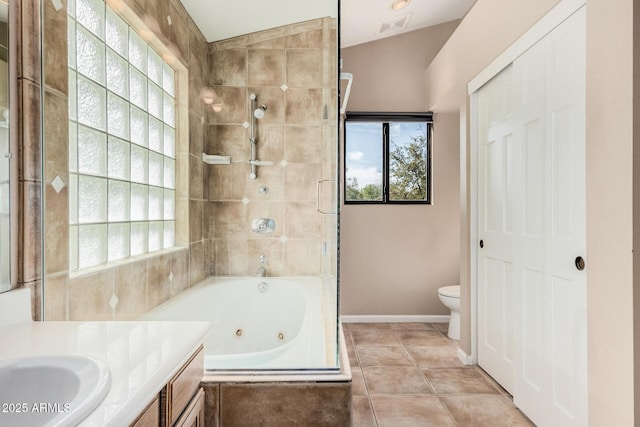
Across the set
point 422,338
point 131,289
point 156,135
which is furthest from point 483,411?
point 156,135

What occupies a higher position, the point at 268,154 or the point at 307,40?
the point at 307,40

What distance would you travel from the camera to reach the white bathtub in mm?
1840

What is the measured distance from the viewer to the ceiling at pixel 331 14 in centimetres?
214

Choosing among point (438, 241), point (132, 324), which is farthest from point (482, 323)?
point (132, 324)

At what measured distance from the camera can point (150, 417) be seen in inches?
28.0

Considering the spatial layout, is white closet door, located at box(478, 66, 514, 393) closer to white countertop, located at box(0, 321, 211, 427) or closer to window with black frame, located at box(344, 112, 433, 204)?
window with black frame, located at box(344, 112, 433, 204)

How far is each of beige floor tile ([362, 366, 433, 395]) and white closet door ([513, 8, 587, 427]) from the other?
0.55m

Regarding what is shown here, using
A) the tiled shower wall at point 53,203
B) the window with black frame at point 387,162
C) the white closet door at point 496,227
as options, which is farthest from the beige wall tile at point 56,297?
the window with black frame at point 387,162

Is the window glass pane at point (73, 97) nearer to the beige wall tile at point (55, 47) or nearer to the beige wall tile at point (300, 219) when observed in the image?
the beige wall tile at point (55, 47)

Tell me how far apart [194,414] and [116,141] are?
1.26 m

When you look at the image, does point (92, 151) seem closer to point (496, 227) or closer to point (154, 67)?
point (154, 67)

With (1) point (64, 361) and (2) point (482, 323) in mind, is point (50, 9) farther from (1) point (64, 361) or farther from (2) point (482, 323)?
(2) point (482, 323)

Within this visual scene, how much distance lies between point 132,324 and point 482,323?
7.18 ft

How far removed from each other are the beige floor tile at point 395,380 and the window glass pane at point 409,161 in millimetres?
1659
